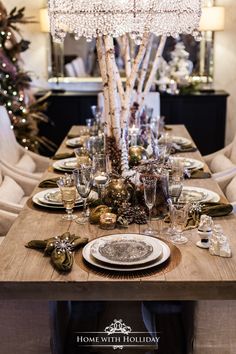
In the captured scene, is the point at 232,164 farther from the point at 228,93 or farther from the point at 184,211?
the point at 228,93

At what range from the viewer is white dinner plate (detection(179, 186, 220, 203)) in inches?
97.2

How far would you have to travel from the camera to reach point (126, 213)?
2.26 metres

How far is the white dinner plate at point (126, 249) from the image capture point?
1.83 meters

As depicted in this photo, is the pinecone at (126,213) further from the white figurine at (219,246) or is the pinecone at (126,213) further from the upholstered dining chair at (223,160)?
the upholstered dining chair at (223,160)

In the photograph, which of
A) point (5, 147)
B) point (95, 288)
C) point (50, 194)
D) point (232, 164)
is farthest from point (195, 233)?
point (5, 147)

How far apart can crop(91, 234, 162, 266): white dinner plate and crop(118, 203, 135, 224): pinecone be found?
0.19 m

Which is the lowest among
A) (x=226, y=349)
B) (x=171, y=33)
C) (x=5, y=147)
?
(x=226, y=349)

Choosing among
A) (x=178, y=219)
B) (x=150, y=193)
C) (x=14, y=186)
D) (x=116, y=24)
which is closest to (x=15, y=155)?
(x=14, y=186)

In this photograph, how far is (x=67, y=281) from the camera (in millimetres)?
1731

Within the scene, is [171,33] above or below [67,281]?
above

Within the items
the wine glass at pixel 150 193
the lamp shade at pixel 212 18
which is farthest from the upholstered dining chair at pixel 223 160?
the lamp shade at pixel 212 18

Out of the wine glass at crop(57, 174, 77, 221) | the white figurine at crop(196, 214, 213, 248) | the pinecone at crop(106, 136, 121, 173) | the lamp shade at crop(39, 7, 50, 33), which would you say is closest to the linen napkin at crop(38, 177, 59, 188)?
the pinecone at crop(106, 136, 121, 173)

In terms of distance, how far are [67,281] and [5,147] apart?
224 centimetres

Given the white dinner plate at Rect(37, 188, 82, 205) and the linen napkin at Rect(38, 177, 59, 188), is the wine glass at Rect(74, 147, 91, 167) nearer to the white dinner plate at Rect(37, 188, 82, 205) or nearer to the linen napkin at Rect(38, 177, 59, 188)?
the linen napkin at Rect(38, 177, 59, 188)
